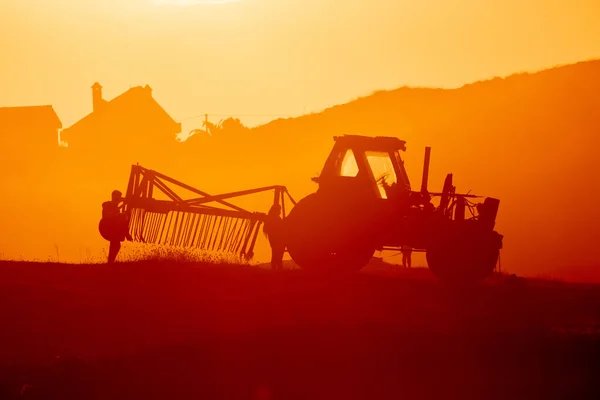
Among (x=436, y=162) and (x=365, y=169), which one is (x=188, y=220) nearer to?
(x=365, y=169)

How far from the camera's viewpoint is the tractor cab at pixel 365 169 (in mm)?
16250

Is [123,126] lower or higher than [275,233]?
higher

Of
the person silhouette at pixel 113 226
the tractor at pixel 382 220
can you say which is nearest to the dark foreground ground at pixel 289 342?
the tractor at pixel 382 220

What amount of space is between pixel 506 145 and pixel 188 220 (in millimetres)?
46683

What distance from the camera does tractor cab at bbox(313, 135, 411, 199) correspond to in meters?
16.2

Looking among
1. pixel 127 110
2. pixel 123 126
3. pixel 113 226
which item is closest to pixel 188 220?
pixel 113 226

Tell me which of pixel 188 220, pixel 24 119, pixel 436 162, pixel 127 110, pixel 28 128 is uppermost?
pixel 127 110

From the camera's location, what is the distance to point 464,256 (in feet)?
51.2

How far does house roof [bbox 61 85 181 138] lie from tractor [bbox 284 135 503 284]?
65322 mm

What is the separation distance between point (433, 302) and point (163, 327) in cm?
452

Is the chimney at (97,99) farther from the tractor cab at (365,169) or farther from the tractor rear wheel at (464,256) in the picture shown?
the tractor rear wheel at (464,256)

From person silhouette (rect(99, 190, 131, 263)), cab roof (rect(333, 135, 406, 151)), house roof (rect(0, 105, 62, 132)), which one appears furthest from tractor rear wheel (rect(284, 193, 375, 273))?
house roof (rect(0, 105, 62, 132))

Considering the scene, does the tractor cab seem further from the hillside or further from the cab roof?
the hillside

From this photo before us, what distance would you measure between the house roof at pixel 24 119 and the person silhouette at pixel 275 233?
238 feet
